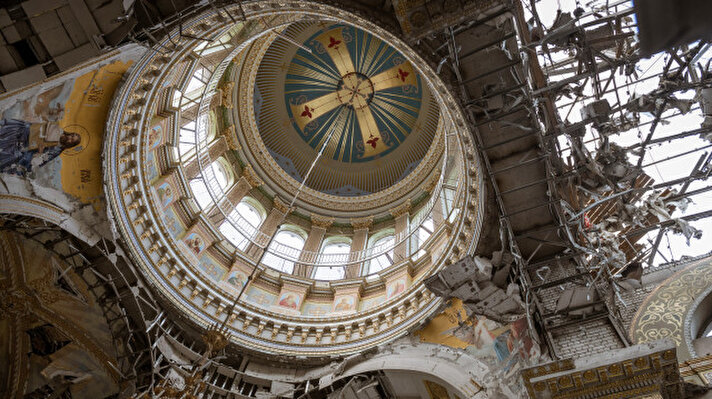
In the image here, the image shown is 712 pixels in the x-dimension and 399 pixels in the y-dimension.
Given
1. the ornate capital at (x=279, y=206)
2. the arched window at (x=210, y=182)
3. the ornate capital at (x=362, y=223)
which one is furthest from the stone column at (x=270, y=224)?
the ornate capital at (x=362, y=223)

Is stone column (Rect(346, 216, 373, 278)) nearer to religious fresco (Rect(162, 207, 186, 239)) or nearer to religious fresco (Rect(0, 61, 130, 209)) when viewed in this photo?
religious fresco (Rect(162, 207, 186, 239))

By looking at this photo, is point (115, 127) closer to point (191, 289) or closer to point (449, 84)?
point (191, 289)

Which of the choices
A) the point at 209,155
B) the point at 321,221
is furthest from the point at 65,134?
the point at 321,221

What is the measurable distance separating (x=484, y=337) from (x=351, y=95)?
14449 millimetres

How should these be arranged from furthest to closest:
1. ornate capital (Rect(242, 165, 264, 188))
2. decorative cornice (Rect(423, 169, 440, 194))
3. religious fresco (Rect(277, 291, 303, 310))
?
1. ornate capital (Rect(242, 165, 264, 188))
2. decorative cornice (Rect(423, 169, 440, 194))
3. religious fresco (Rect(277, 291, 303, 310))

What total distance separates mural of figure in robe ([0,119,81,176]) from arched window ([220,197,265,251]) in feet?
18.5

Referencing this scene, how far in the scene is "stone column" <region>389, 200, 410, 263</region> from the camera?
51.9ft

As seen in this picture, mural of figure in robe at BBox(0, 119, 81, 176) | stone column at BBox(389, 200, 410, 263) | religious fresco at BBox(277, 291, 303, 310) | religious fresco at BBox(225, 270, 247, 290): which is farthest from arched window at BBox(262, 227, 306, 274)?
mural of figure in robe at BBox(0, 119, 81, 176)

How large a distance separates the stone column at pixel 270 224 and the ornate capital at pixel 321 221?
45.1 inches

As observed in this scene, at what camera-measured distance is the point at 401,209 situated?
59.9 feet

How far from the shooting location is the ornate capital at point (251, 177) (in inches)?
727

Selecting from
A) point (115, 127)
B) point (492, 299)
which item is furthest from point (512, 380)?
point (115, 127)

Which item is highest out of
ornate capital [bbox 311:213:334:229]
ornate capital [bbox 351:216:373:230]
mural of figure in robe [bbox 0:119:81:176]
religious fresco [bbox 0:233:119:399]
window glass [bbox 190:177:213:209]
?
ornate capital [bbox 351:216:373:230]

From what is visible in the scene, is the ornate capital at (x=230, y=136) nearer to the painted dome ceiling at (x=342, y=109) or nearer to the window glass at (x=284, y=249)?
the painted dome ceiling at (x=342, y=109)
